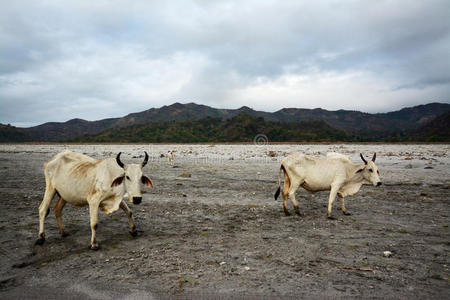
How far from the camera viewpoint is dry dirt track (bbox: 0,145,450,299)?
3.95m

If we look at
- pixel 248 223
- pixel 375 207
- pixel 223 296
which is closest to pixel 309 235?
pixel 248 223

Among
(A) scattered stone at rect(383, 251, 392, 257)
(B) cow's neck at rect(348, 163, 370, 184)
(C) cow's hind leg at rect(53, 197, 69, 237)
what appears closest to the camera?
(A) scattered stone at rect(383, 251, 392, 257)

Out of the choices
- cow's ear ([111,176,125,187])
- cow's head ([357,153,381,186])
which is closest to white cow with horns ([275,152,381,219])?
cow's head ([357,153,381,186])

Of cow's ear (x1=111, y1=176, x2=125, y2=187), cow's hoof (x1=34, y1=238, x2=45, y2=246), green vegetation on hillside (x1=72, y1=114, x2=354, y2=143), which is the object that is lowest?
cow's hoof (x1=34, y1=238, x2=45, y2=246)

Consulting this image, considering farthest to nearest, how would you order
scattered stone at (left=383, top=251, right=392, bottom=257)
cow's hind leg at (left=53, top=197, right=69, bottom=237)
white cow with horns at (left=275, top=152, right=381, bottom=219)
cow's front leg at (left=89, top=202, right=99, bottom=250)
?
white cow with horns at (left=275, top=152, right=381, bottom=219) < cow's hind leg at (left=53, top=197, right=69, bottom=237) < cow's front leg at (left=89, top=202, right=99, bottom=250) < scattered stone at (left=383, top=251, right=392, bottom=257)

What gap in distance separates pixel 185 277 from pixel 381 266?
11.0 feet

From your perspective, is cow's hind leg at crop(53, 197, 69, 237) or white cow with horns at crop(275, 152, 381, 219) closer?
cow's hind leg at crop(53, 197, 69, 237)

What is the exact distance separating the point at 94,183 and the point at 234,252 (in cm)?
329

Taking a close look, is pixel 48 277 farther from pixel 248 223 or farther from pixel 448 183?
pixel 448 183

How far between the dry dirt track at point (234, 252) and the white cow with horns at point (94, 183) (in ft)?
2.62

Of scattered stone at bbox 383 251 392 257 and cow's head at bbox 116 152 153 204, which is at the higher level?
cow's head at bbox 116 152 153 204

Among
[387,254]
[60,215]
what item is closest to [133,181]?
[60,215]

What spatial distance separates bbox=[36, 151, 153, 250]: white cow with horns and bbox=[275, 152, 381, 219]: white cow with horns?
4.23 metres

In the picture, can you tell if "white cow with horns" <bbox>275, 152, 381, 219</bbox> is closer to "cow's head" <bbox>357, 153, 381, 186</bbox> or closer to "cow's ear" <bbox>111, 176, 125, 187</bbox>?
"cow's head" <bbox>357, 153, 381, 186</bbox>
